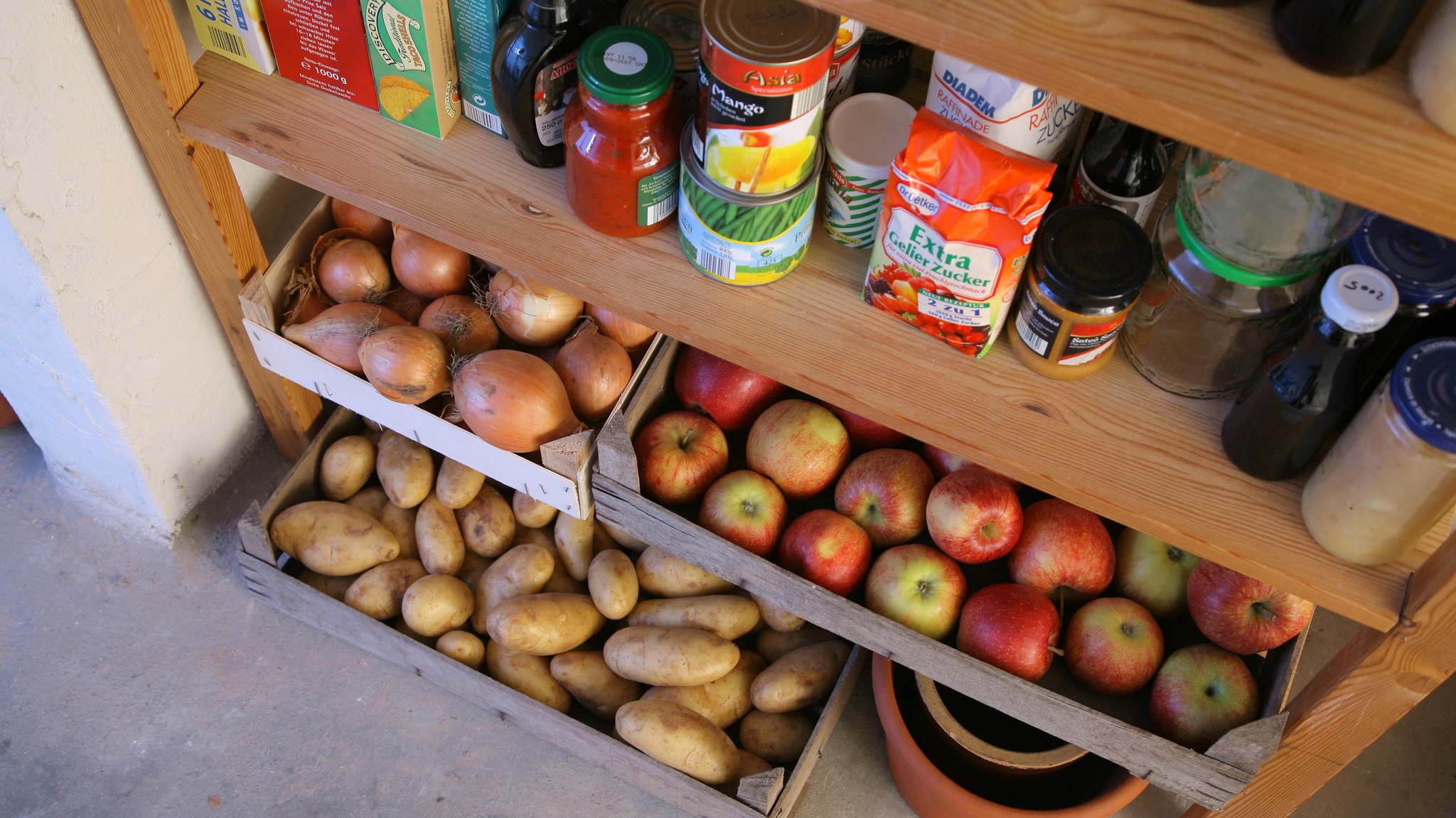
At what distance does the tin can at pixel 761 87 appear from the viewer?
0.94m

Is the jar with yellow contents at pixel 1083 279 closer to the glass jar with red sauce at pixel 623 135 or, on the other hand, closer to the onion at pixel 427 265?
the glass jar with red sauce at pixel 623 135

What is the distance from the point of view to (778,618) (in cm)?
154

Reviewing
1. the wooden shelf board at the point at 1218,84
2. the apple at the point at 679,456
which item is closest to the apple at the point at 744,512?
the apple at the point at 679,456

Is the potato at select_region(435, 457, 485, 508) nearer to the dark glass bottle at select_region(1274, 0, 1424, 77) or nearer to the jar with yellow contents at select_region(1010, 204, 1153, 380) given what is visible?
the jar with yellow contents at select_region(1010, 204, 1153, 380)

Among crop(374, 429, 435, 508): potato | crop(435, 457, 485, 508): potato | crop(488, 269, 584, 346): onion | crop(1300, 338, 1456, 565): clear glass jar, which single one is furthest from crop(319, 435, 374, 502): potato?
crop(1300, 338, 1456, 565): clear glass jar

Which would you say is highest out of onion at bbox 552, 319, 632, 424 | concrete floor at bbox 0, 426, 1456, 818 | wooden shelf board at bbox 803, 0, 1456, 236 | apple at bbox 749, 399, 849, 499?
wooden shelf board at bbox 803, 0, 1456, 236

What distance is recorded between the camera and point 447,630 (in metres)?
1.56

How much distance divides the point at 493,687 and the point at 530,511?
268mm

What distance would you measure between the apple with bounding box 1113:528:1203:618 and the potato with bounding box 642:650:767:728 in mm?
513

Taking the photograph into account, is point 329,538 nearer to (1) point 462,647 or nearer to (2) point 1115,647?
(1) point 462,647

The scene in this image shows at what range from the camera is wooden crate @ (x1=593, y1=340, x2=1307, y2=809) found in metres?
1.20

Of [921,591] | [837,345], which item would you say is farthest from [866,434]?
[837,345]

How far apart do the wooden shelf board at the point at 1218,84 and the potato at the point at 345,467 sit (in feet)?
3.56

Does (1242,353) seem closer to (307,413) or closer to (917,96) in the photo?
(917,96)
